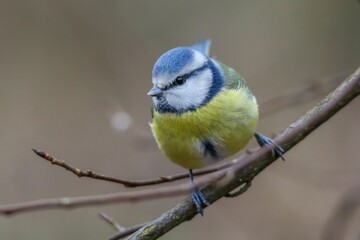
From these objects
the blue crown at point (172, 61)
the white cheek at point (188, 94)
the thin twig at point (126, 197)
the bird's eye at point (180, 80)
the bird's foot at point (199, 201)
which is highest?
the blue crown at point (172, 61)

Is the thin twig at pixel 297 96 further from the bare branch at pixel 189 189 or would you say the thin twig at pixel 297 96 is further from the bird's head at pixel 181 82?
the bare branch at pixel 189 189

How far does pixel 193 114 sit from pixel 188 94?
0.08 m

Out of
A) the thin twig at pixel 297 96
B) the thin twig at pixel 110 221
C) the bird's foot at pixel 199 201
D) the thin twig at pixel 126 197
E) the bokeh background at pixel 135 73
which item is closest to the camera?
the thin twig at pixel 126 197

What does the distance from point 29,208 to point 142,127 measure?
3.99 metres

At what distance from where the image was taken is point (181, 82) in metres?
2.38

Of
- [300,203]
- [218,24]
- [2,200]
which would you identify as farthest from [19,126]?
[300,203]

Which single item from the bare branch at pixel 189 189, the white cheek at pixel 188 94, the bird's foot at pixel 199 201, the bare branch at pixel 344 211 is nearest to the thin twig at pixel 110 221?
the bare branch at pixel 189 189

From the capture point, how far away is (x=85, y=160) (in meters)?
5.07

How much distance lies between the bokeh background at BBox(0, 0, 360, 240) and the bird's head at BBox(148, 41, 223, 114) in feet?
7.94

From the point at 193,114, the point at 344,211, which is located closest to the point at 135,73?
the point at 344,211

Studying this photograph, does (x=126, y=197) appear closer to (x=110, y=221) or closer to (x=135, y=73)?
(x=110, y=221)

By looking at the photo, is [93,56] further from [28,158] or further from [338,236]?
[338,236]

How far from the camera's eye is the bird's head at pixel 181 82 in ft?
7.55

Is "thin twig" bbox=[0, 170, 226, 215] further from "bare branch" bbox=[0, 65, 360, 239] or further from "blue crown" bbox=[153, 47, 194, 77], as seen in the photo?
"blue crown" bbox=[153, 47, 194, 77]
